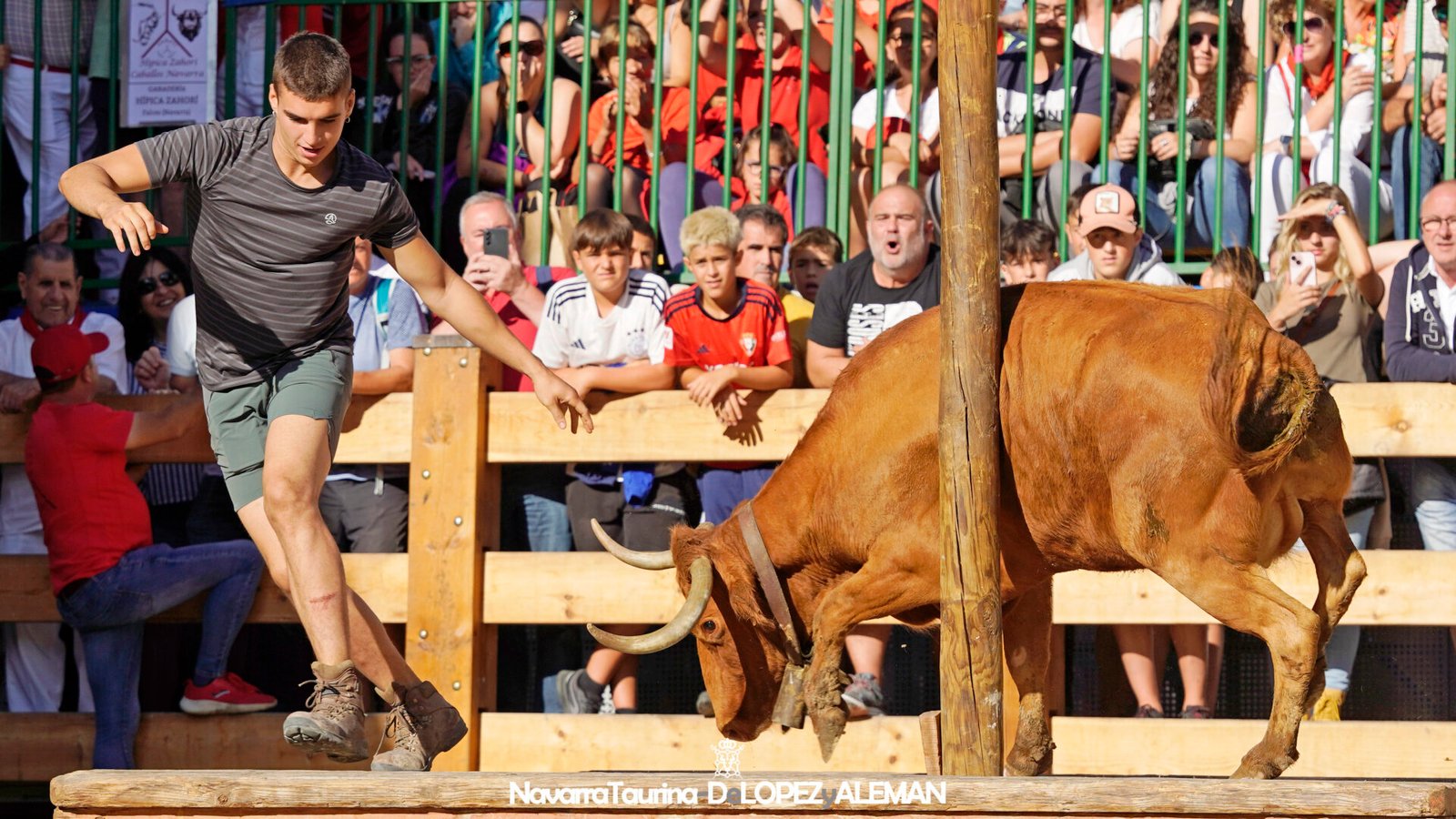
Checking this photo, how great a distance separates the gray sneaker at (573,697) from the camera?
7094 millimetres

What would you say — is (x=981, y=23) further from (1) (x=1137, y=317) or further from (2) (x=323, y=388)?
(2) (x=323, y=388)

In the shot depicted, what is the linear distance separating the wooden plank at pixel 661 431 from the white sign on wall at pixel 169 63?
299cm

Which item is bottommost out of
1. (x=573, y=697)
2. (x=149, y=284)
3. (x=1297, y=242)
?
(x=573, y=697)

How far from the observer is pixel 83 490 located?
22.7 ft

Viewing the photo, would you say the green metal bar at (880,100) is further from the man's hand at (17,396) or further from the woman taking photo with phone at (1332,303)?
the man's hand at (17,396)

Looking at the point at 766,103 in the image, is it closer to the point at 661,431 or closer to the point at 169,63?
the point at 661,431

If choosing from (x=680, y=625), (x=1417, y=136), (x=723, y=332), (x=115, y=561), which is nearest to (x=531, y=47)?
(x=723, y=332)

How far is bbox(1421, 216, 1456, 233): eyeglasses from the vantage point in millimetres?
7105

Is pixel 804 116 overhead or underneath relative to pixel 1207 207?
overhead

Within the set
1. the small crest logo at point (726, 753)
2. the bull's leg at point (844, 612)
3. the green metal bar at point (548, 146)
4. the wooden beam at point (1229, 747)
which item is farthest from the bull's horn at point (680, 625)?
the green metal bar at point (548, 146)

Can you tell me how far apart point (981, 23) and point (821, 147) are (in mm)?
4423

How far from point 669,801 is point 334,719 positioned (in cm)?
130

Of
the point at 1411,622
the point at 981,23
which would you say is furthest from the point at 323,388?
the point at 1411,622

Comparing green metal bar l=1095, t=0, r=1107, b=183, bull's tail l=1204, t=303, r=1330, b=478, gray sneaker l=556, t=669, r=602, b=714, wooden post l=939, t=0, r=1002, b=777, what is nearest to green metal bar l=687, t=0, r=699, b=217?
green metal bar l=1095, t=0, r=1107, b=183
